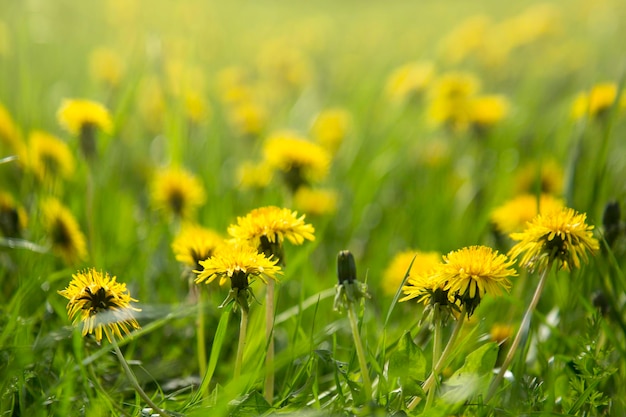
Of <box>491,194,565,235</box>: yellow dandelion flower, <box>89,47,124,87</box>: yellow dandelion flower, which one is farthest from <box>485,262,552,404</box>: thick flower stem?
<box>89,47,124,87</box>: yellow dandelion flower

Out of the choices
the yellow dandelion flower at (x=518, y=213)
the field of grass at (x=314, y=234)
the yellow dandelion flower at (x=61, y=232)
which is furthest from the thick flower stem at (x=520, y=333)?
the yellow dandelion flower at (x=61, y=232)

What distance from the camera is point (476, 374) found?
3.65 feet

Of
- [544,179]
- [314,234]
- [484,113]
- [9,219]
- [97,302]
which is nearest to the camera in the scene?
[97,302]

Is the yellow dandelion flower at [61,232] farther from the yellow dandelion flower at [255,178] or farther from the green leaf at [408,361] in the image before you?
the green leaf at [408,361]

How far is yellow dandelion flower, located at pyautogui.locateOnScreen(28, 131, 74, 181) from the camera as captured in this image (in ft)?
6.75

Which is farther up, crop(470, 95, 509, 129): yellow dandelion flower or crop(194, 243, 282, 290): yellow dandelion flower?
crop(470, 95, 509, 129): yellow dandelion flower

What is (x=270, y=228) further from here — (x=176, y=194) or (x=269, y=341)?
(x=176, y=194)

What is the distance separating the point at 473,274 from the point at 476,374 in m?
A: 0.16

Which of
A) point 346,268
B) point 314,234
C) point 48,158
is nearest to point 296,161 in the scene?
point 314,234

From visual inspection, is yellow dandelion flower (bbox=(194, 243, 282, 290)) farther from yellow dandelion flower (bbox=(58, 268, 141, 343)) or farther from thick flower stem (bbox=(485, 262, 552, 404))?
thick flower stem (bbox=(485, 262, 552, 404))

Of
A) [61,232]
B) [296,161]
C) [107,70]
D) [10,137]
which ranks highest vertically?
[107,70]

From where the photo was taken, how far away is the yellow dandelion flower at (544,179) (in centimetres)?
233

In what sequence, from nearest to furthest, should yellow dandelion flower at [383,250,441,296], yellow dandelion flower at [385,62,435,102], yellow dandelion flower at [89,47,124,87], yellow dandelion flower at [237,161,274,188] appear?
yellow dandelion flower at [383,250,441,296], yellow dandelion flower at [237,161,274,188], yellow dandelion flower at [385,62,435,102], yellow dandelion flower at [89,47,124,87]

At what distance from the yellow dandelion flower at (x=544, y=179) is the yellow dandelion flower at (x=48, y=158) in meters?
1.49
